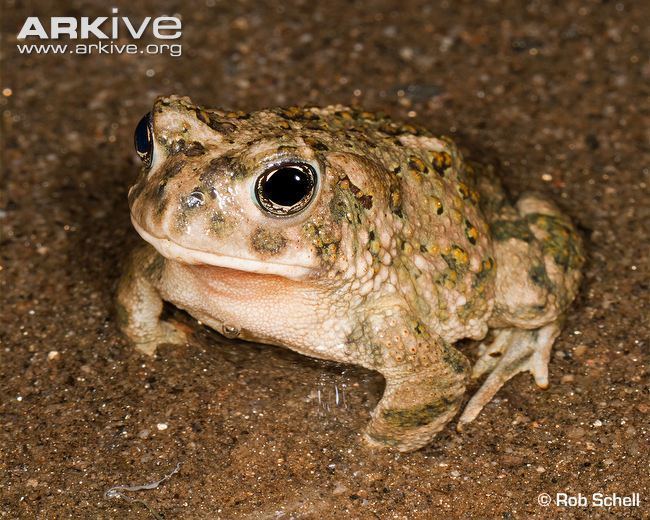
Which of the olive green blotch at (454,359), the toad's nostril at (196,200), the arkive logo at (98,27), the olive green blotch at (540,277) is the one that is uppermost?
the toad's nostril at (196,200)

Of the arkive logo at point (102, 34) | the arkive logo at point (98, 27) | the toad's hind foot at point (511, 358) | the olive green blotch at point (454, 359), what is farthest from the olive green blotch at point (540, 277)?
the arkive logo at point (98, 27)

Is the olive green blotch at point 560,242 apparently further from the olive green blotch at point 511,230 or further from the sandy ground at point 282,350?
the sandy ground at point 282,350

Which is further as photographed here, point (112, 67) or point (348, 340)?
point (112, 67)

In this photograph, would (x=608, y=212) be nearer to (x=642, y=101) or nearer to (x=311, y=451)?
(x=642, y=101)

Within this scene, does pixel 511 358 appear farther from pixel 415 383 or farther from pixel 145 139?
pixel 145 139

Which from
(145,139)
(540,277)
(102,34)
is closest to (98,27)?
(102,34)

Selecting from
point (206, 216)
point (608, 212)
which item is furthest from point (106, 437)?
point (608, 212)
